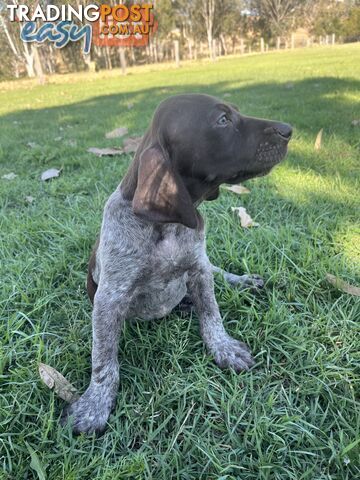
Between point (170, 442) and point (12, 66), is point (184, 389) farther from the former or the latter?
point (12, 66)

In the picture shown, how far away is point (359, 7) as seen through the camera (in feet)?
159

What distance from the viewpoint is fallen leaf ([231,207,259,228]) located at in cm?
339

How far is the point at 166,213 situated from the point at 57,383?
3.38 feet

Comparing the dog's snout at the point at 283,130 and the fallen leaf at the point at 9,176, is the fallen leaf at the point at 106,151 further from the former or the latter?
the dog's snout at the point at 283,130

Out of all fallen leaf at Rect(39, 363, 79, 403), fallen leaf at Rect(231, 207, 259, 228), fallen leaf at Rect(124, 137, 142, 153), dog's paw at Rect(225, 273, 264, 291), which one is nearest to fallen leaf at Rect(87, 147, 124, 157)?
fallen leaf at Rect(124, 137, 142, 153)

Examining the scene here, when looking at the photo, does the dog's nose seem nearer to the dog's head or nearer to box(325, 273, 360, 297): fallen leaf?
the dog's head

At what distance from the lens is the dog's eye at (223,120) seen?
2.00 m

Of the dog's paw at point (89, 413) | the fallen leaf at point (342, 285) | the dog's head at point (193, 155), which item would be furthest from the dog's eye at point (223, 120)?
the dog's paw at point (89, 413)

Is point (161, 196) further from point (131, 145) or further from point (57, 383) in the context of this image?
point (131, 145)

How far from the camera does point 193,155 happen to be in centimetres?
194

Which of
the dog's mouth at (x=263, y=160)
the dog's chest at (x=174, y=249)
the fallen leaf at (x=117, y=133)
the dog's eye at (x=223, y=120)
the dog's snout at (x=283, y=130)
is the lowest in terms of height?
the fallen leaf at (x=117, y=133)

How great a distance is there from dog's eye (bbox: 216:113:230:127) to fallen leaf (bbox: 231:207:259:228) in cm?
146

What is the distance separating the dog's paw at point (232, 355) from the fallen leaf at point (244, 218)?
1.30 m

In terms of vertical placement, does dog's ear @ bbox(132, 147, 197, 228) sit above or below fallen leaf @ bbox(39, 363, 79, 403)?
above
